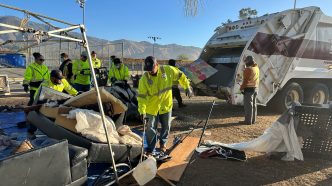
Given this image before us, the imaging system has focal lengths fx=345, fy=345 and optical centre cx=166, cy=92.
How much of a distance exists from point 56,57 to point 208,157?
18.4 metres

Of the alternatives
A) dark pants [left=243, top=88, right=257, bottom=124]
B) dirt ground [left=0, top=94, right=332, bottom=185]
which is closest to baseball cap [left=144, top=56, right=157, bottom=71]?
dirt ground [left=0, top=94, right=332, bottom=185]

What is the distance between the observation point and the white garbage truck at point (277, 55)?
8297mm

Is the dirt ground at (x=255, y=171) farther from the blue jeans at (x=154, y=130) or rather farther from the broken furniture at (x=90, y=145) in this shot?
the broken furniture at (x=90, y=145)

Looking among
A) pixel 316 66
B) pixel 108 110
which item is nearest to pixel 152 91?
Result: pixel 108 110

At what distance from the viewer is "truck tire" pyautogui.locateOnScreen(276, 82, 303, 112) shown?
9.04 metres

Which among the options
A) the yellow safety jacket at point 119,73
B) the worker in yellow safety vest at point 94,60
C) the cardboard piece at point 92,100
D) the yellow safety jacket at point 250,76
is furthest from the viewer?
the worker in yellow safety vest at point 94,60

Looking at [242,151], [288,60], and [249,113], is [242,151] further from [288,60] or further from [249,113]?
[288,60]

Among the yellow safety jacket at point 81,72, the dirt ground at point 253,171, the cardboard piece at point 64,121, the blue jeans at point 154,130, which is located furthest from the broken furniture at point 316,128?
the yellow safety jacket at point 81,72

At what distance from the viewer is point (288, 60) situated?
8664mm

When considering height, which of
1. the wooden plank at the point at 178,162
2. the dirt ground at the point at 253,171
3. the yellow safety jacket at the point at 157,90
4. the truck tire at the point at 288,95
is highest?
the yellow safety jacket at the point at 157,90

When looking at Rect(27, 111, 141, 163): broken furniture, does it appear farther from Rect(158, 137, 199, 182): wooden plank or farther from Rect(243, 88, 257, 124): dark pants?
Rect(243, 88, 257, 124): dark pants

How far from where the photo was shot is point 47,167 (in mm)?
2889

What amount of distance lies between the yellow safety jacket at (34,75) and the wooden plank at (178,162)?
3737 millimetres

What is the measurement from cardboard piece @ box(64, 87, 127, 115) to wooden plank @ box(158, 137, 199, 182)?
1.00 m
